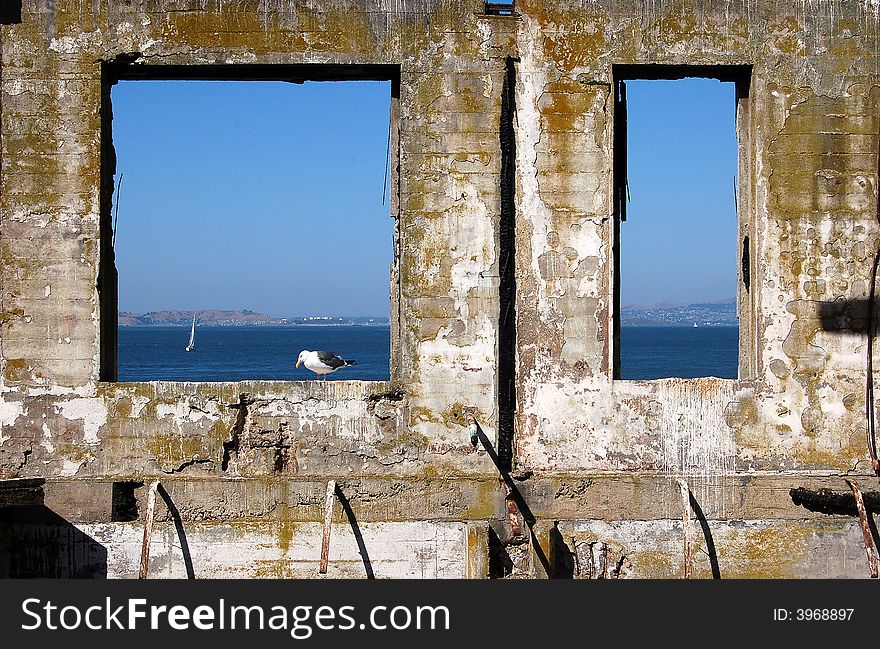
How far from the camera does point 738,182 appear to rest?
6980 millimetres

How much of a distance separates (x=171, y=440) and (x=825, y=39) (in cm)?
528

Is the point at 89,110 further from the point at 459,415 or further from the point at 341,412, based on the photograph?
the point at 459,415

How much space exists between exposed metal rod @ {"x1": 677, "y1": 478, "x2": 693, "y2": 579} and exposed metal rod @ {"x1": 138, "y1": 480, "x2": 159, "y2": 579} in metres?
3.46

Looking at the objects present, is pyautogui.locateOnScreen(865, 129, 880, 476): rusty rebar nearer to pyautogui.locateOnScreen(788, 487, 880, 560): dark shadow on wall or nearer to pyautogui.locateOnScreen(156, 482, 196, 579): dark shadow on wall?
pyautogui.locateOnScreen(788, 487, 880, 560): dark shadow on wall

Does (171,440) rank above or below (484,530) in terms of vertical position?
above

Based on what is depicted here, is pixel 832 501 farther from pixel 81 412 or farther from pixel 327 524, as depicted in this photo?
pixel 81 412

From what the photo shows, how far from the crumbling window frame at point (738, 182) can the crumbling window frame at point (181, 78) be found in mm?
1506

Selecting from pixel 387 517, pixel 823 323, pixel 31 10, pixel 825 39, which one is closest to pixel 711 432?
pixel 823 323

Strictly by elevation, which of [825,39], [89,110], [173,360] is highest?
[825,39]

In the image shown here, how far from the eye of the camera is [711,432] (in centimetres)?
→ 666

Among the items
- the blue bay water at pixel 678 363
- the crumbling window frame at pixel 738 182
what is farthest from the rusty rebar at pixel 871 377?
the blue bay water at pixel 678 363

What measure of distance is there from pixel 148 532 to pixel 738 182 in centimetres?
475

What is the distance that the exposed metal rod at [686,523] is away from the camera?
615 centimetres

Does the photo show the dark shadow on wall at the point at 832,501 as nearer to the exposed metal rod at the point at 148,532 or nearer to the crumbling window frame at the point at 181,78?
the crumbling window frame at the point at 181,78
